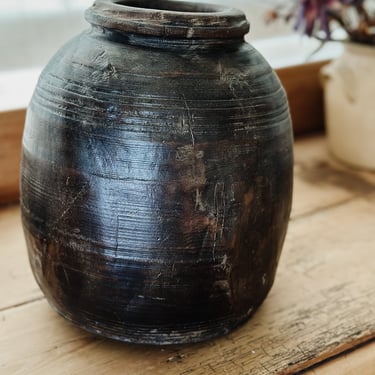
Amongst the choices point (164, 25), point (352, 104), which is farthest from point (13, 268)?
point (352, 104)

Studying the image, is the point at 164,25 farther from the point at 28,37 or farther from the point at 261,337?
the point at 28,37

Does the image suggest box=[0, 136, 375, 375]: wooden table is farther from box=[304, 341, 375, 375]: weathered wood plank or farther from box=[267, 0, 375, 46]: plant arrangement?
box=[267, 0, 375, 46]: plant arrangement

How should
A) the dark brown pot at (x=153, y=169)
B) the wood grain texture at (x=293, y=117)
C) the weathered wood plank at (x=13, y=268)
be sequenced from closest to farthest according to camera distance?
the dark brown pot at (x=153, y=169) < the weathered wood plank at (x=13, y=268) < the wood grain texture at (x=293, y=117)

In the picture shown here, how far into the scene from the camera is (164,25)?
566mm

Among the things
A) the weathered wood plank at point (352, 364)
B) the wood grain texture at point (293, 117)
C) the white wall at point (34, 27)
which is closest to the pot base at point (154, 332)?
the weathered wood plank at point (352, 364)

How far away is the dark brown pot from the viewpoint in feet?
1.84

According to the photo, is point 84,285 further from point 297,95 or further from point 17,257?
point 297,95

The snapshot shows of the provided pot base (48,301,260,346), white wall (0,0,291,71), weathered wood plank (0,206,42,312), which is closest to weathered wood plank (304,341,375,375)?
pot base (48,301,260,346)

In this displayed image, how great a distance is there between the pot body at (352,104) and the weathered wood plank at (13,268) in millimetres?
655

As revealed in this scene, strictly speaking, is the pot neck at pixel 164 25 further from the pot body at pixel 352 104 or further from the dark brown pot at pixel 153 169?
the pot body at pixel 352 104

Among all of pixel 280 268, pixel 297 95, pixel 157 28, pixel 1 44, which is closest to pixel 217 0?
pixel 297 95


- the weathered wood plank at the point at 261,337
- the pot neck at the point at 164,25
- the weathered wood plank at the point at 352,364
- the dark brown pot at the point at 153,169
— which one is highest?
the pot neck at the point at 164,25

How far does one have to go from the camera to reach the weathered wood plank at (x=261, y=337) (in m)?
0.65

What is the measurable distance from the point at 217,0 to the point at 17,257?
0.72 m
